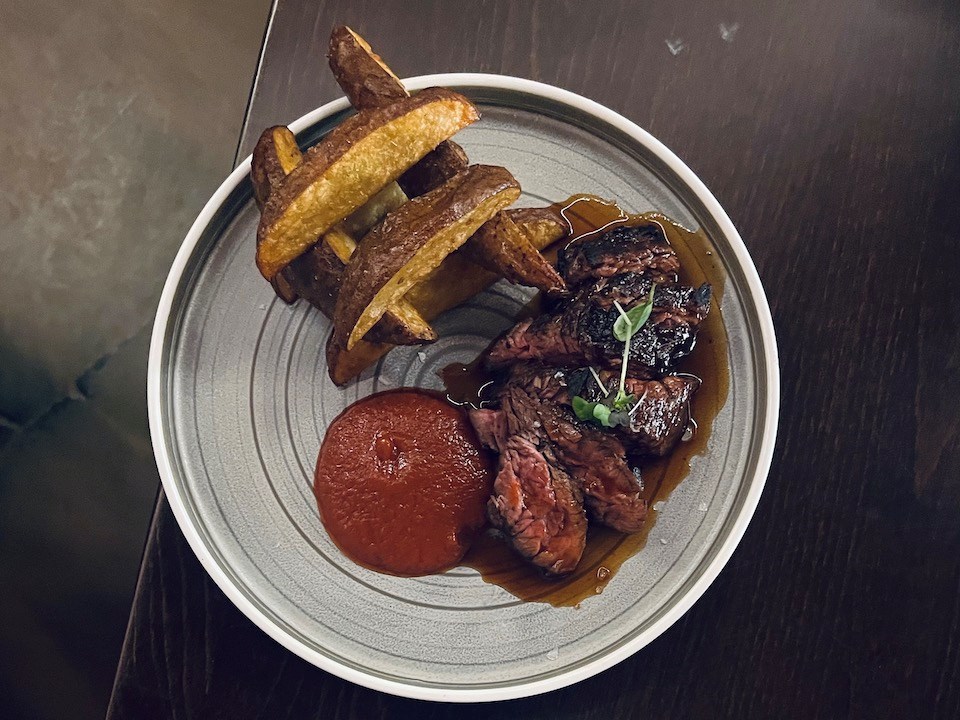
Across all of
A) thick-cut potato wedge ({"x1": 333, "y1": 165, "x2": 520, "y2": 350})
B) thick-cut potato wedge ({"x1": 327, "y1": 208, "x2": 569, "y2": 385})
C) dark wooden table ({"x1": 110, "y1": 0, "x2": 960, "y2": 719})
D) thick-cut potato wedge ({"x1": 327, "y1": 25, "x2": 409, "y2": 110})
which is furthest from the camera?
dark wooden table ({"x1": 110, "y1": 0, "x2": 960, "y2": 719})

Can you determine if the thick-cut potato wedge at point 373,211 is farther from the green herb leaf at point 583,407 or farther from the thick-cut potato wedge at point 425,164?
the green herb leaf at point 583,407

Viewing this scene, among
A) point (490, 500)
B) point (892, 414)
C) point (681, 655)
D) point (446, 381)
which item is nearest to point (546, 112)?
point (446, 381)

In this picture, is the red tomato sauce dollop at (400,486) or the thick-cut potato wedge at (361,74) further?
the red tomato sauce dollop at (400,486)

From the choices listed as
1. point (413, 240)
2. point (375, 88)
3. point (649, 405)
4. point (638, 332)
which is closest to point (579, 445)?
point (649, 405)

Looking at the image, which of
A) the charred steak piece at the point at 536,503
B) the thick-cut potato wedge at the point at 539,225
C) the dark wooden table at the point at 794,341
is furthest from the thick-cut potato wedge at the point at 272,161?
the charred steak piece at the point at 536,503

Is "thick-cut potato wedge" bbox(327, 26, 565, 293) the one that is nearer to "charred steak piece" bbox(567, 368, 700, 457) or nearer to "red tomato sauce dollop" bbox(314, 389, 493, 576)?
"charred steak piece" bbox(567, 368, 700, 457)

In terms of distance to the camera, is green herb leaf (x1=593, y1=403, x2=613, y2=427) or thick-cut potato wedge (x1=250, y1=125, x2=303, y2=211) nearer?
thick-cut potato wedge (x1=250, y1=125, x2=303, y2=211)

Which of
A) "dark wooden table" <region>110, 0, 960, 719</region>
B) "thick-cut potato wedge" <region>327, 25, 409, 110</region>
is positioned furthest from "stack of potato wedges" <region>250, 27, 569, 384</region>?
"dark wooden table" <region>110, 0, 960, 719</region>
